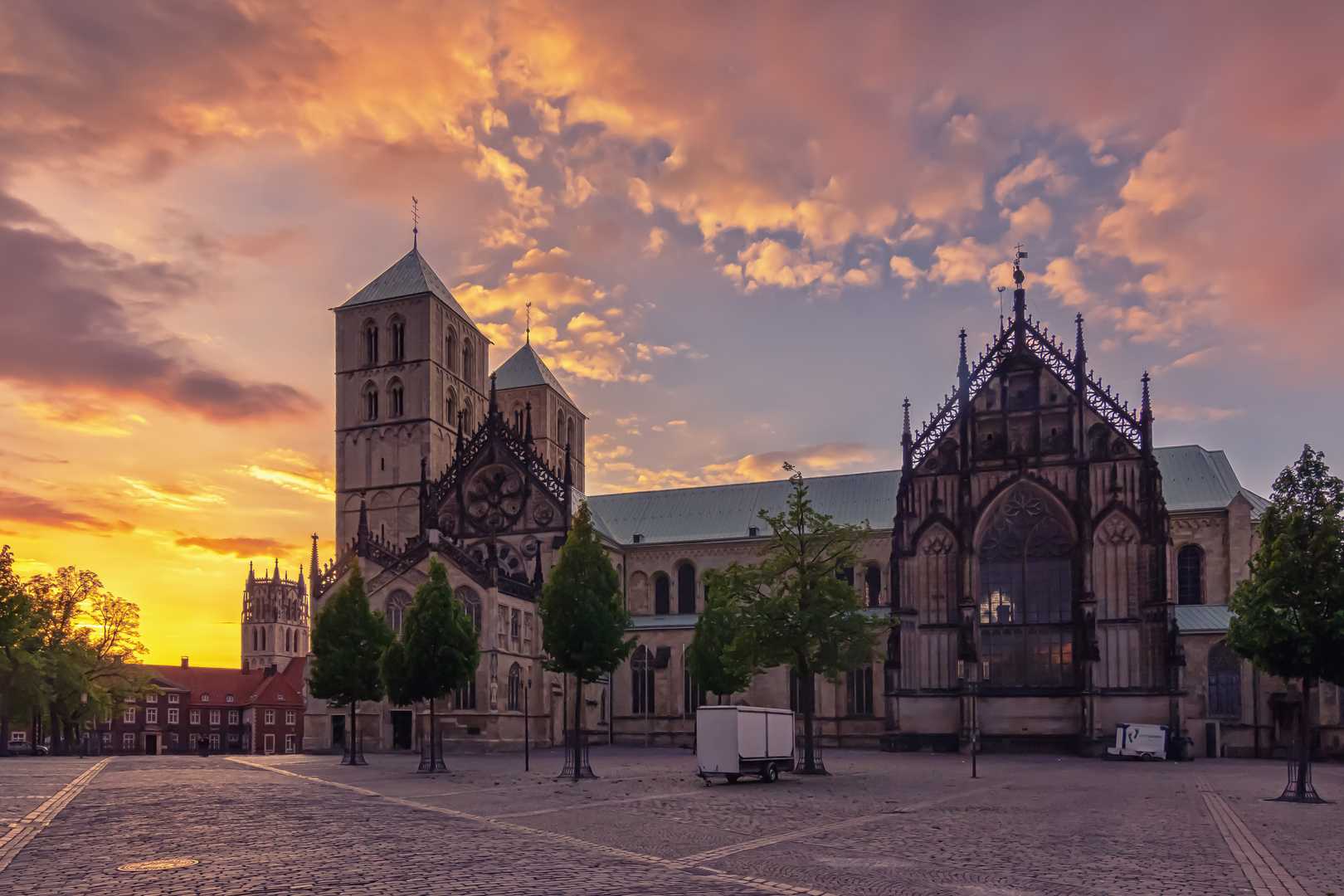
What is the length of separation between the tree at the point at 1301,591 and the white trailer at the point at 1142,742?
73.0 ft

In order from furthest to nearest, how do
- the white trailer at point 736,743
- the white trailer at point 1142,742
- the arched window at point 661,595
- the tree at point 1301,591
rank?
the arched window at point 661,595, the white trailer at point 1142,742, the white trailer at point 736,743, the tree at point 1301,591

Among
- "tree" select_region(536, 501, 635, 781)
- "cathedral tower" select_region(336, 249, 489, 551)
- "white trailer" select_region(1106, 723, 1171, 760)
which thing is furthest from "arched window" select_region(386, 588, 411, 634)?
"white trailer" select_region(1106, 723, 1171, 760)

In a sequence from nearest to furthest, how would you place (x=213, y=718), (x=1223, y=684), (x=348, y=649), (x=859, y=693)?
(x=348, y=649) → (x=1223, y=684) → (x=859, y=693) → (x=213, y=718)

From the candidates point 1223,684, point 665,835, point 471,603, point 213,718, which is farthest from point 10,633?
point 213,718

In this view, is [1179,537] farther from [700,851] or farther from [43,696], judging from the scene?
[43,696]

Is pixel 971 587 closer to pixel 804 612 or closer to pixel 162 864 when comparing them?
pixel 804 612

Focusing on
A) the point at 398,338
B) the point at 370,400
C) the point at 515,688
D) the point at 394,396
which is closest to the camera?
the point at 515,688

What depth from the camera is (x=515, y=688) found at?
206 feet

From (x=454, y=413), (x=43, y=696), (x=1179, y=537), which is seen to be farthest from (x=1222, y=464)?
(x=43, y=696)

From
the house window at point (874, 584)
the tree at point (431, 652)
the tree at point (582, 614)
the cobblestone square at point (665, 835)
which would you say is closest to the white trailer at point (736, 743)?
the cobblestone square at point (665, 835)

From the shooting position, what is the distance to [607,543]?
7419 centimetres

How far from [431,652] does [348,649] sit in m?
8.89

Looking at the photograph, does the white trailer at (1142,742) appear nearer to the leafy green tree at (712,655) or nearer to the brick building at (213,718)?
the leafy green tree at (712,655)

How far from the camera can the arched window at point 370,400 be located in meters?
86.1
